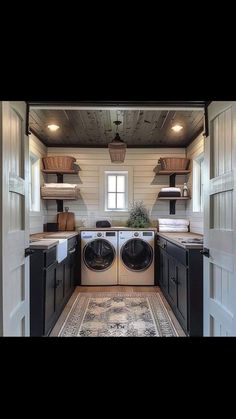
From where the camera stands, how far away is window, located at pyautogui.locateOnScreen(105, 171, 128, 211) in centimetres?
511

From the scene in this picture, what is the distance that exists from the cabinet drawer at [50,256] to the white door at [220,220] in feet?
4.46

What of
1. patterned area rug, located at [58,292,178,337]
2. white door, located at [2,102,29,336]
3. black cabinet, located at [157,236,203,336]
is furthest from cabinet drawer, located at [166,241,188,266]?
white door, located at [2,102,29,336]

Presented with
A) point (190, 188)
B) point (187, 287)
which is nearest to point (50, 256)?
point (187, 287)

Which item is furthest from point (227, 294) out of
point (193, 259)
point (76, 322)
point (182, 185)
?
point (182, 185)

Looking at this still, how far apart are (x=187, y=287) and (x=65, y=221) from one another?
9.27 feet

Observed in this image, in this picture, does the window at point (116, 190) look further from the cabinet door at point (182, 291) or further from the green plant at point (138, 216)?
the cabinet door at point (182, 291)

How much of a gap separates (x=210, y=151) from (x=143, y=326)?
205 centimetres

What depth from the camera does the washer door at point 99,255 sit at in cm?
453

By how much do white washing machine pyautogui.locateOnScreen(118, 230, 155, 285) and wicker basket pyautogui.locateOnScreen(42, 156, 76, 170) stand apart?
1460 millimetres

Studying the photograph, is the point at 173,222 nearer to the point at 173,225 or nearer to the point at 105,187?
the point at 173,225

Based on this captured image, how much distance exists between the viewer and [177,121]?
364cm

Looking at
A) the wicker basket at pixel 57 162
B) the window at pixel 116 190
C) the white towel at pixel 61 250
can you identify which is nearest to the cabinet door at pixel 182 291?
the white towel at pixel 61 250

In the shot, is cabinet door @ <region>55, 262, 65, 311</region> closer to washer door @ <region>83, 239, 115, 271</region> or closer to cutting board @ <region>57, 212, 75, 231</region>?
washer door @ <region>83, 239, 115, 271</region>
